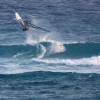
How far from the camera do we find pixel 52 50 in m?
64.0

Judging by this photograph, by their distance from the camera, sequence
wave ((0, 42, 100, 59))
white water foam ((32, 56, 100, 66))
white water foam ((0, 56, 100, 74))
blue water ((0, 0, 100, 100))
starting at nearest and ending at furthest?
blue water ((0, 0, 100, 100))
white water foam ((0, 56, 100, 74))
white water foam ((32, 56, 100, 66))
wave ((0, 42, 100, 59))

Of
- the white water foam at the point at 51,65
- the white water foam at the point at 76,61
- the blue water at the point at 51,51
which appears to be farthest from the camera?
the white water foam at the point at 76,61

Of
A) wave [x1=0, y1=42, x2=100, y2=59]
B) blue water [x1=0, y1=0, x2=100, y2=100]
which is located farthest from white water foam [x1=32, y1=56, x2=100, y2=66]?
wave [x1=0, y1=42, x2=100, y2=59]

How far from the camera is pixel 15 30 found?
7188 cm

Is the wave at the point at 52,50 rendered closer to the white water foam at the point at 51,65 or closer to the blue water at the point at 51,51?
the blue water at the point at 51,51

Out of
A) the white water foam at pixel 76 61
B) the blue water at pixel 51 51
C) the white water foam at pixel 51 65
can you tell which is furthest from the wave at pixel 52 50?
the white water foam at pixel 51 65

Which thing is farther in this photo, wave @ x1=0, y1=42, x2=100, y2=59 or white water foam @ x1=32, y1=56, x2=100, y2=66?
wave @ x1=0, y1=42, x2=100, y2=59

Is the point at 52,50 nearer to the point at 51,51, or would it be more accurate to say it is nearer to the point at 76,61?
the point at 51,51

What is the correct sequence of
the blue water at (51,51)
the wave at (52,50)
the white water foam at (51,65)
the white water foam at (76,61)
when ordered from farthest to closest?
the wave at (52,50)
the white water foam at (76,61)
the white water foam at (51,65)
the blue water at (51,51)

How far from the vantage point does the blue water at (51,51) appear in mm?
48875

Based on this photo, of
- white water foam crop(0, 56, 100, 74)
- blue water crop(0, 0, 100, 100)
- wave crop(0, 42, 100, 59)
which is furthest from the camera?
wave crop(0, 42, 100, 59)

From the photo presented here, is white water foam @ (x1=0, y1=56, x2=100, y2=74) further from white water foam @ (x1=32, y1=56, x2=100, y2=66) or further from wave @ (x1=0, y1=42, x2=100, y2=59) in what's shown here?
wave @ (x1=0, y1=42, x2=100, y2=59)

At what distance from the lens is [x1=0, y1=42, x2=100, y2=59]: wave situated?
62406 mm

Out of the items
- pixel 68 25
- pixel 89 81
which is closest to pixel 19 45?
pixel 68 25
